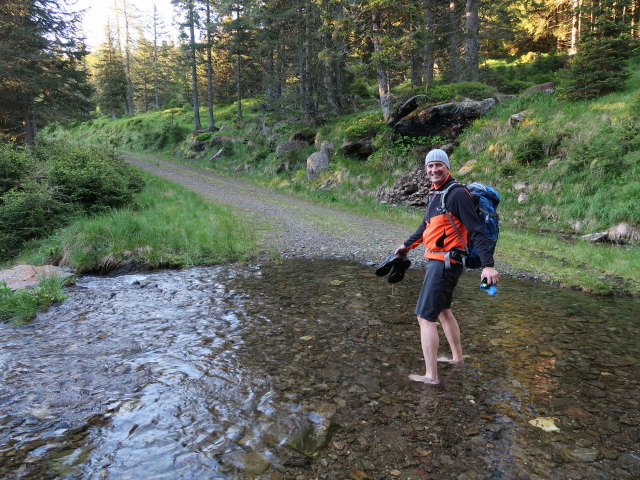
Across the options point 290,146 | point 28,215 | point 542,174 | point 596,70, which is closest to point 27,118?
point 28,215

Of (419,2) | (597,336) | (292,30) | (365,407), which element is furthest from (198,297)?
(292,30)

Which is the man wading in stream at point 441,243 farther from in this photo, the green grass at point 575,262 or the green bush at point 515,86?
the green bush at point 515,86

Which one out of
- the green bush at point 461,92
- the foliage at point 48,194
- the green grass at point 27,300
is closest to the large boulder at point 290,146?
the green bush at point 461,92

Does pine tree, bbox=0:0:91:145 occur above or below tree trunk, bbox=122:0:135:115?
below

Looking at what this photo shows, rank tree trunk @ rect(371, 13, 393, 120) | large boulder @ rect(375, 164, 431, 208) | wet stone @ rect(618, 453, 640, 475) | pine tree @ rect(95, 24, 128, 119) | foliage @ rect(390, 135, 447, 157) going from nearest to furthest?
wet stone @ rect(618, 453, 640, 475)
large boulder @ rect(375, 164, 431, 208)
foliage @ rect(390, 135, 447, 157)
tree trunk @ rect(371, 13, 393, 120)
pine tree @ rect(95, 24, 128, 119)

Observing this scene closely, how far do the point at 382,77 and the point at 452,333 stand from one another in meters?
16.4

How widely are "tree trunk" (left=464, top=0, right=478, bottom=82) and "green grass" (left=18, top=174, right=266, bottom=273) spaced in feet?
47.1

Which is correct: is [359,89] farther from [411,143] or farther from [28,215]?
[28,215]

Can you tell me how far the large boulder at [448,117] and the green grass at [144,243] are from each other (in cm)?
1017

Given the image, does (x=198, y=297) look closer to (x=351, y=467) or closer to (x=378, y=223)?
(x=351, y=467)

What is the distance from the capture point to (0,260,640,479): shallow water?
2.81 metres

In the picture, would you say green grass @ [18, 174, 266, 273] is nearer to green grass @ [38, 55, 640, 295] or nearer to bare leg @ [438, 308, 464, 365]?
bare leg @ [438, 308, 464, 365]

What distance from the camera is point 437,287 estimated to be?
366 cm

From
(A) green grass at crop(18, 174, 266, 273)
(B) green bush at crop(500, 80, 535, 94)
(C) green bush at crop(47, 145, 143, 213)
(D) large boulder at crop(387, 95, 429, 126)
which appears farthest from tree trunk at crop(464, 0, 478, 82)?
(C) green bush at crop(47, 145, 143, 213)
